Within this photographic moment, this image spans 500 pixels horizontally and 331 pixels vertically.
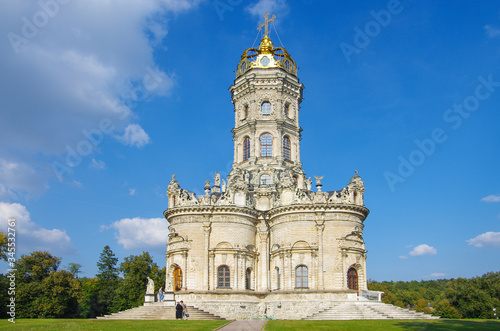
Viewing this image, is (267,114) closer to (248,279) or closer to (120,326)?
(248,279)

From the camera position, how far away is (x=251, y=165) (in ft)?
158

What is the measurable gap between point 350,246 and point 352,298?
14.2 feet

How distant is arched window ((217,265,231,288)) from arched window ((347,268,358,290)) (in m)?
10.2

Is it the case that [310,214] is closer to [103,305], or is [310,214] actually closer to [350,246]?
[350,246]

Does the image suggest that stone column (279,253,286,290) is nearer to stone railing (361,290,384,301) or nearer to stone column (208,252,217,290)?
stone column (208,252,217,290)

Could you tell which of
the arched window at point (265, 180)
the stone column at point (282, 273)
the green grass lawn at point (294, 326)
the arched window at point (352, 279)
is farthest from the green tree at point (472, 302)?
the green grass lawn at point (294, 326)

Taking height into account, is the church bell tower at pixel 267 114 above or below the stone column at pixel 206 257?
above

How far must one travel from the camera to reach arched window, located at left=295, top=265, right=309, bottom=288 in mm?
40062

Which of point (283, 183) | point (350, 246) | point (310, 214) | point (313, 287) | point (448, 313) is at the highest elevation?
point (283, 183)

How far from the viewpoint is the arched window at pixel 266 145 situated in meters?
49.0

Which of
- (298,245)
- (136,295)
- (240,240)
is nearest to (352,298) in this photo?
(298,245)

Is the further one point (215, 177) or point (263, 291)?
point (215, 177)

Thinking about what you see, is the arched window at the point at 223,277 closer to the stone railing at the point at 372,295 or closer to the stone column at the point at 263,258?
the stone column at the point at 263,258

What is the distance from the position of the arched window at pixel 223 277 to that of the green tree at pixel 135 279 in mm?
20906
